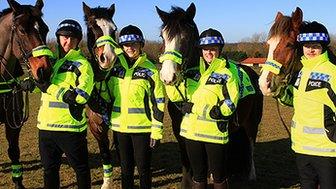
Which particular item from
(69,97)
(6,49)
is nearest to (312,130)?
(69,97)

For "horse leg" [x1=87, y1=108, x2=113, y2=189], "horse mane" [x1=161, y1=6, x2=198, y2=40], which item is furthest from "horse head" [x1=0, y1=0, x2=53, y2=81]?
"horse leg" [x1=87, y1=108, x2=113, y2=189]

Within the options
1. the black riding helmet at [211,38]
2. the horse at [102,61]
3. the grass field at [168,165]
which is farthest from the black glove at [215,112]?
the grass field at [168,165]

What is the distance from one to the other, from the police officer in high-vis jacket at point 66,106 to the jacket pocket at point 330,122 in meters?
2.28

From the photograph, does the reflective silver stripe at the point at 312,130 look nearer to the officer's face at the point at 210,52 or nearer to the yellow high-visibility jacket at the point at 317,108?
the yellow high-visibility jacket at the point at 317,108

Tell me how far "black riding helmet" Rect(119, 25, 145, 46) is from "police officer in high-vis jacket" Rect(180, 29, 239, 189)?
797 millimetres

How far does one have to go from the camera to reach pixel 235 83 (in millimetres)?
4340

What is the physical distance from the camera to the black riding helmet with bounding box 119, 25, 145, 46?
15.6 ft

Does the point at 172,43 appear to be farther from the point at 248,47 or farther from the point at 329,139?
the point at 248,47

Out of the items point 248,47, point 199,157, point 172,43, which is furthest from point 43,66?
point 248,47

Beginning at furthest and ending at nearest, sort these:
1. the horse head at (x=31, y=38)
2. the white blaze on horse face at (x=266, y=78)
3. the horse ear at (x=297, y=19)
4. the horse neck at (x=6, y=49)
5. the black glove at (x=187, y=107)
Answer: the horse neck at (x=6, y=49) → the black glove at (x=187, y=107) → the horse head at (x=31, y=38) → the horse ear at (x=297, y=19) → the white blaze on horse face at (x=266, y=78)

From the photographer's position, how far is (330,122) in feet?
11.9

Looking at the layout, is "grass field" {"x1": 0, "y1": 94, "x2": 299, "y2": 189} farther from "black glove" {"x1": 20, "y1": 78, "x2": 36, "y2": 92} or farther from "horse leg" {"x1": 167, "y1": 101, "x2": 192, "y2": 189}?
"black glove" {"x1": 20, "y1": 78, "x2": 36, "y2": 92}

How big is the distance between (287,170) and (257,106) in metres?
1.29

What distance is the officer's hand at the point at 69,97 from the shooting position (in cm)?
414
